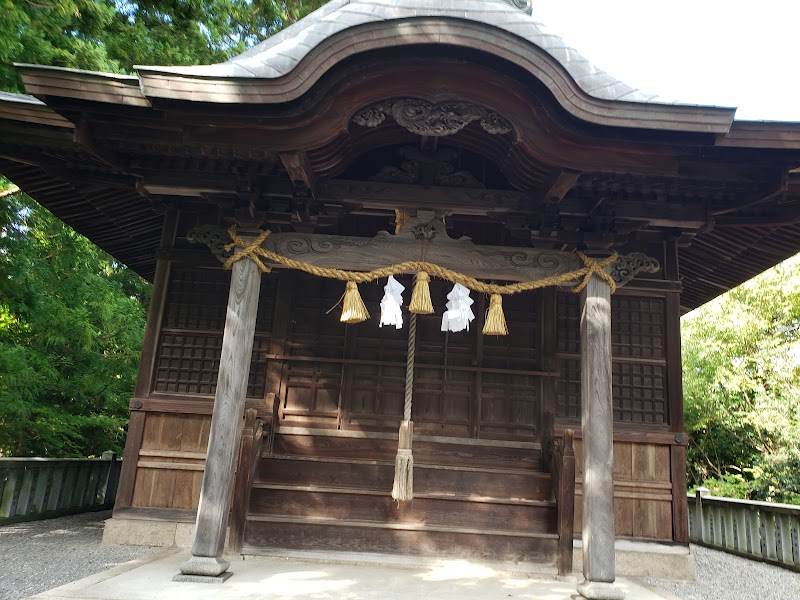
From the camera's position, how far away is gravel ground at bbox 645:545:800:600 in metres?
5.94

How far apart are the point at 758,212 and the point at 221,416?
5422mm

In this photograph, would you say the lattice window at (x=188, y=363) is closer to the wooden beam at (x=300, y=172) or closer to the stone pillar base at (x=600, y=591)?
the wooden beam at (x=300, y=172)

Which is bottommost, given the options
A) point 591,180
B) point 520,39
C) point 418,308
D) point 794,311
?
point 418,308

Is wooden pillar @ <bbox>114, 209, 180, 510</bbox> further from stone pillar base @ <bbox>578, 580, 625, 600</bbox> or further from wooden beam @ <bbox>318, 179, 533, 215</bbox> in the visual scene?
stone pillar base @ <bbox>578, 580, 625, 600</bbox>

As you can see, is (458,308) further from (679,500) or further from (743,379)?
(743,379)

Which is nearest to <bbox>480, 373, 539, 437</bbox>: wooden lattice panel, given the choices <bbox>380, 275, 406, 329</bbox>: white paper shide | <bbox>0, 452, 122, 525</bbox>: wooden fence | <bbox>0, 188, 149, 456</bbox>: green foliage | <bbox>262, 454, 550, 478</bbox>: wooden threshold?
<bbox>262, 454, 550, 478</bbox>: wooden threshold

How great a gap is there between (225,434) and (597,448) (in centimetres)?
314

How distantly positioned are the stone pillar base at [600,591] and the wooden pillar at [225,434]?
2854mm

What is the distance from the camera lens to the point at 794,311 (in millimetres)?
16500

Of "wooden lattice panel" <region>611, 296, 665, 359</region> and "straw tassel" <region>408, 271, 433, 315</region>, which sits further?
"wooden lattice panel" <region>611, 296, 665, 359</region>

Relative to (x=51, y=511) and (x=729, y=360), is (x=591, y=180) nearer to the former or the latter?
(x=51, y=511)

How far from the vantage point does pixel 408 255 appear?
5.46 meters

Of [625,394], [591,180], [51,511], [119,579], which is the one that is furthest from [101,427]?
[591,180]

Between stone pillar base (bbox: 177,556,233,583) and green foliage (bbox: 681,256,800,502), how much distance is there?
544 inches
